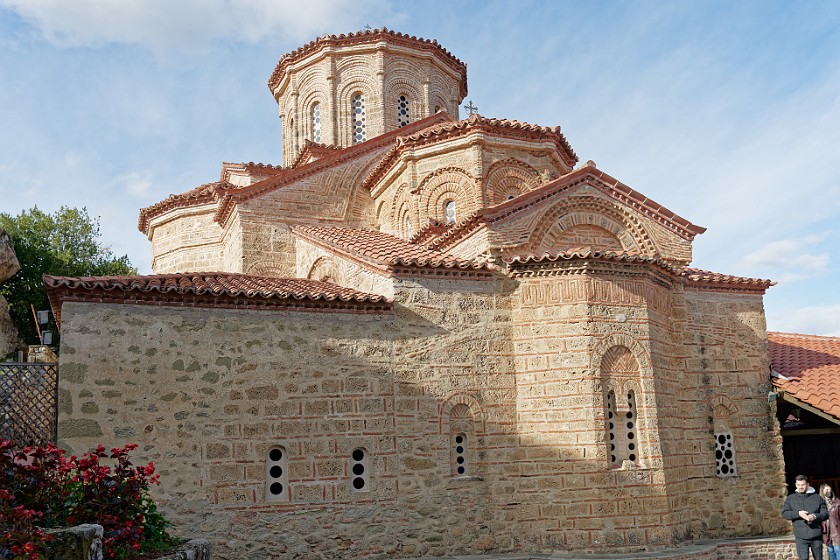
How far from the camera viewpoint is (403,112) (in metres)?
14.8

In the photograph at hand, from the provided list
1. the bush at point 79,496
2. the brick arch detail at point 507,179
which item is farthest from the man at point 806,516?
the bush at point 79,496

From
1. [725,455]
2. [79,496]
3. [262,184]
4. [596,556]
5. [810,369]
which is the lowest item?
[596,556]

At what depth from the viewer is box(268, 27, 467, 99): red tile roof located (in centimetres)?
1448

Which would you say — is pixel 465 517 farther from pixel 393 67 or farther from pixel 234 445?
pixel 393 67

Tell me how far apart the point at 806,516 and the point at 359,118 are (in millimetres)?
10342

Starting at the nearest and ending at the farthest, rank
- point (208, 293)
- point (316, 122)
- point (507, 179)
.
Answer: point (208, 293) < point (507, 179) < point (316, 122)

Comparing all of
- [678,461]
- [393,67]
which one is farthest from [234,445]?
[393,67]


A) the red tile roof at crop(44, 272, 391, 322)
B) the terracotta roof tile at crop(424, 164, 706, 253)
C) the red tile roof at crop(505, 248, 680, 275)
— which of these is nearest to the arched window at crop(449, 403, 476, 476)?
the red tile roof at crop(44, 272, 391, 322)

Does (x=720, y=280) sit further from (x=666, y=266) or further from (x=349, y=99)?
(x=349, y=99)

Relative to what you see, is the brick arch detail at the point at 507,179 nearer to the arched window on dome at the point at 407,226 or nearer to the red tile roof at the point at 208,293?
the arched window on dome at the point at 407,226

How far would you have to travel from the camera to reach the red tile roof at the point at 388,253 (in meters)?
8.91

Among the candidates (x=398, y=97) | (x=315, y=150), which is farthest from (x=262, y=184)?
(x=398, y=97)

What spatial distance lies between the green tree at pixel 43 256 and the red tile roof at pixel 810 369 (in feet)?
55.5

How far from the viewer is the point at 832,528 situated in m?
7.76
